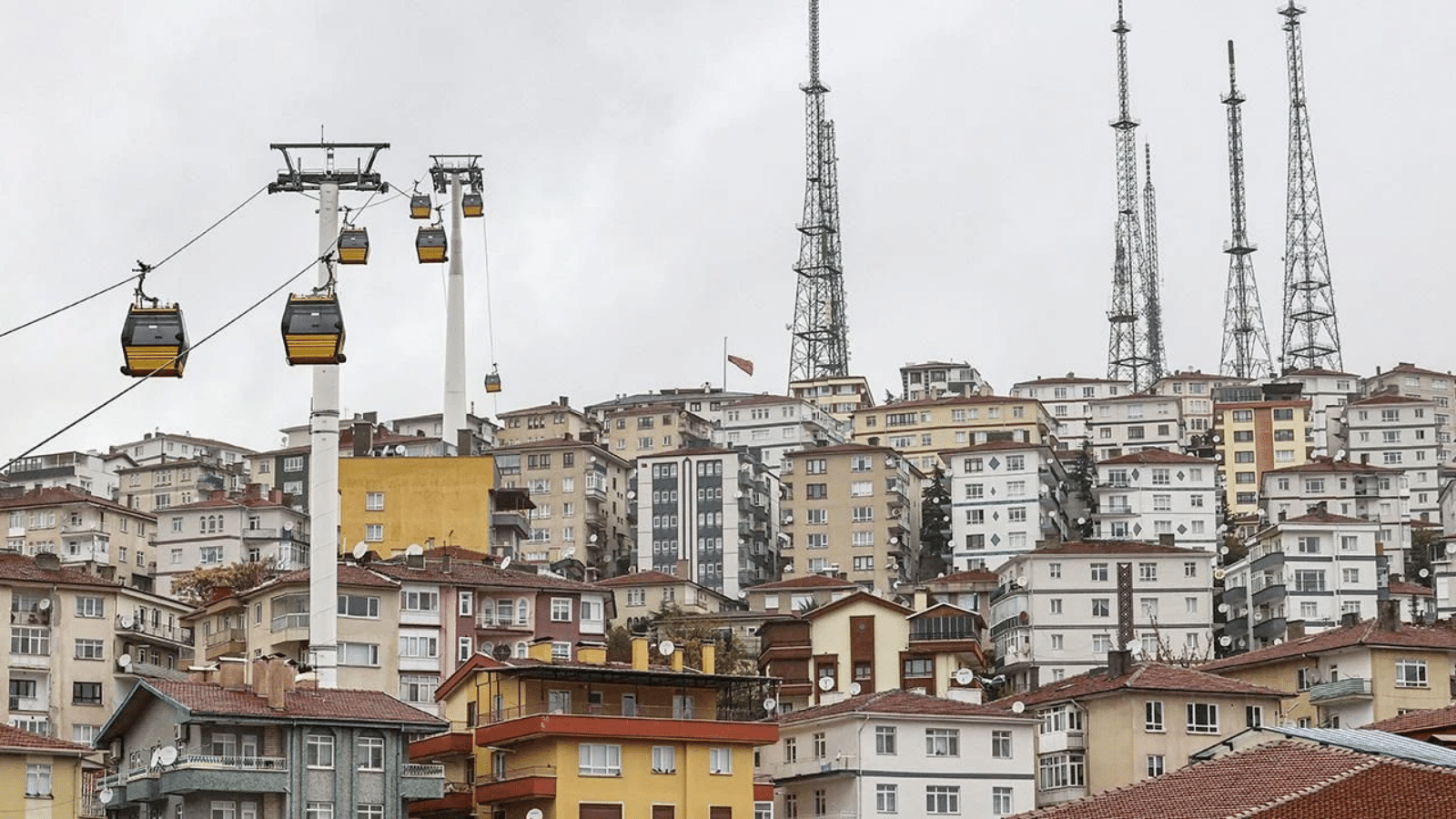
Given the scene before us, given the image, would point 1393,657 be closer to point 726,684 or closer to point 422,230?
point 726,684

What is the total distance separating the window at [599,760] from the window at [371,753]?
19.1ft

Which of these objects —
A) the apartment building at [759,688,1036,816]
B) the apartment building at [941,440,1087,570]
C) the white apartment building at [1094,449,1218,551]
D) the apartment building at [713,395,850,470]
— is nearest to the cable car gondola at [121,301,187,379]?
the apartment building at [759,688,1036,816]

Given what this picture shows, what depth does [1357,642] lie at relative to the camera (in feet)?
305

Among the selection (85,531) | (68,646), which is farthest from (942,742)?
(85,531)

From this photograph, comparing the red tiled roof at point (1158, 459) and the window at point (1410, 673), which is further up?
the red tiled roof at point (1158, 459)

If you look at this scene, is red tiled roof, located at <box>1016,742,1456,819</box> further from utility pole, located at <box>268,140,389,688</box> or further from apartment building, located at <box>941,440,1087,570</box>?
apartment building, located at <box>941,440,1087,570</box>

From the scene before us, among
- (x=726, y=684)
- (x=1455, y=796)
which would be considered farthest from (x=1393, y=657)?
(x=1455, y=796)

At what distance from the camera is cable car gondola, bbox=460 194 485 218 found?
117062 millimetres

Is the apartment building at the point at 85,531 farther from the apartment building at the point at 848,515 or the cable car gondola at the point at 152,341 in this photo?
the cable car gondola at the point at 152,341

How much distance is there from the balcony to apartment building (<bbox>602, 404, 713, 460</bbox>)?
8967cm

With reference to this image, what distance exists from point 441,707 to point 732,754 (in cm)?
1188

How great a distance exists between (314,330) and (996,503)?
349ft

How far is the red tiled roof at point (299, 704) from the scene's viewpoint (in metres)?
68.5

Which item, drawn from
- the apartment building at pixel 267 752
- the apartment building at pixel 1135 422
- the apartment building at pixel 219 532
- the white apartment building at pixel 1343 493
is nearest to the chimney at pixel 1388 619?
the apartment building at pixel 267 752
